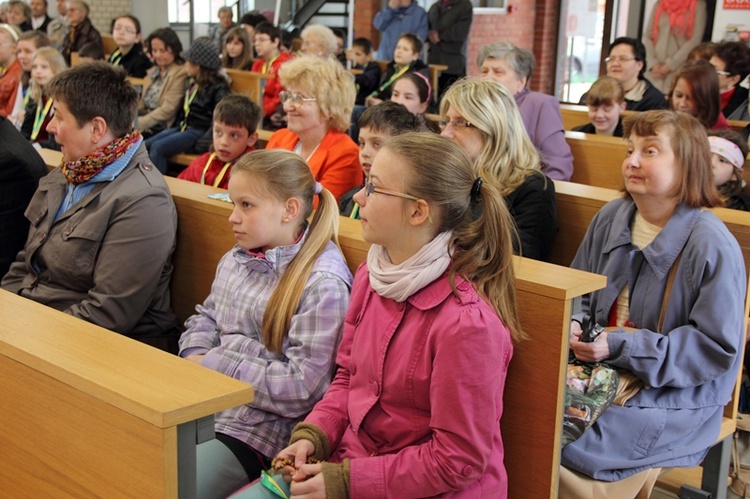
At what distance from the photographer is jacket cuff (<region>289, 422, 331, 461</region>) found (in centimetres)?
198

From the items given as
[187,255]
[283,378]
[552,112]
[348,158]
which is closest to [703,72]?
[552,112]

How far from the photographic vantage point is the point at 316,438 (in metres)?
1.98

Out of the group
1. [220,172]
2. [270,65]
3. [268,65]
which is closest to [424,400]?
[220,172]

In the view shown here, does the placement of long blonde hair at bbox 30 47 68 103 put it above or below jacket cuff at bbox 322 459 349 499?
→ above

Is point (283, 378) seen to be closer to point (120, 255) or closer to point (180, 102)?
point (120, 255)

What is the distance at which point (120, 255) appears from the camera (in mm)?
2691

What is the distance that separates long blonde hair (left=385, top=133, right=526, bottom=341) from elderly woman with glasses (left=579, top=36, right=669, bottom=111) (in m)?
4.03

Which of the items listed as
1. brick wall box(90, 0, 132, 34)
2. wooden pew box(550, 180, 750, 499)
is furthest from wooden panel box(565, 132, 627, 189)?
brick wall box(90, 0, 132, 34)

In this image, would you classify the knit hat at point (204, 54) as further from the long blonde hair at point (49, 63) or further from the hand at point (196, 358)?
the hand at point (196, 358)

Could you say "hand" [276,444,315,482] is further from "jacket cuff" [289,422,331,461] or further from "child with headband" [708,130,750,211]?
"child with headband" [708,130,750,211]

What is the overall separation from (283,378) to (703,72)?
3.31 metres

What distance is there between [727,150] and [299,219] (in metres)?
1.89

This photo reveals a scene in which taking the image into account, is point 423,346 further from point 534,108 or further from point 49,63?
point 49,63

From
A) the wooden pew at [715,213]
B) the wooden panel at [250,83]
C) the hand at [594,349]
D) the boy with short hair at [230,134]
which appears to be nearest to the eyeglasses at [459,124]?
the wooden pew at [715,213]
